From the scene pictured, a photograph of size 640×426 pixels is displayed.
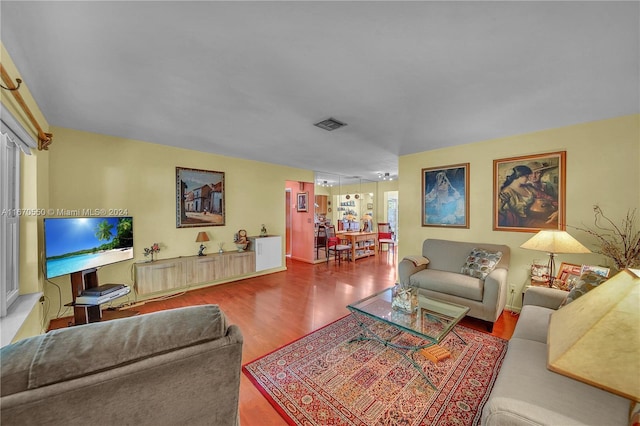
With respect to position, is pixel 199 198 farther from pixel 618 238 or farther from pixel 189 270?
pixel 618 238

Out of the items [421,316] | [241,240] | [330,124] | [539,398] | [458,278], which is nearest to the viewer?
[539,398]

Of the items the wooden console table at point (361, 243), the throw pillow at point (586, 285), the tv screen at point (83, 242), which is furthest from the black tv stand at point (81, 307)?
the wooden console table at point (361, 243)

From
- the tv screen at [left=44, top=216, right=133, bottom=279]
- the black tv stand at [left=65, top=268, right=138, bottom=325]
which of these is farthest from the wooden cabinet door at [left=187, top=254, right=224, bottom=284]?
the black tv stand at [left=65, top=268, right=138, bottom=325]

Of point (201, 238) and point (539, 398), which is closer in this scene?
point (539, 398)

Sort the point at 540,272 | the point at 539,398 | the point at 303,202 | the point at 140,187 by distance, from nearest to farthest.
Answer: the point at 539,398
the point at 540,272
the point at 140,187
the point at 303,202

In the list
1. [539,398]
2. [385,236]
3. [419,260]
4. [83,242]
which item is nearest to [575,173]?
[419,260]

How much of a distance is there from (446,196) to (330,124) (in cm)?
237

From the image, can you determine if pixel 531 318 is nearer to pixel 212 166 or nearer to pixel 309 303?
pixel 309 303

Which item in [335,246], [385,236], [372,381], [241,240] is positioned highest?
[241,240]

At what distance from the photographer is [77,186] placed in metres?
3.15

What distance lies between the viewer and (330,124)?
287 cm

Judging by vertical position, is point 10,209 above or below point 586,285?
above

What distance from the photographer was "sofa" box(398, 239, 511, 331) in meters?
2.76

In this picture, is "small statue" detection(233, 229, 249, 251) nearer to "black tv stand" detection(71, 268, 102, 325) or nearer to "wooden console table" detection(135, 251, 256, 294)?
"wooden console table" detection(135, 251, 256, 294)
